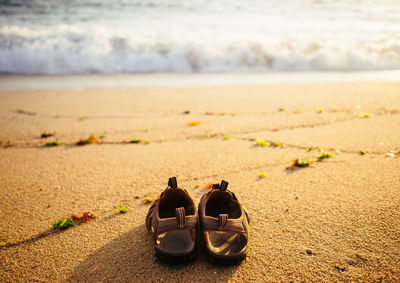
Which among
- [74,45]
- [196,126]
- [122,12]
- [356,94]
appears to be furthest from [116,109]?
[122,12]

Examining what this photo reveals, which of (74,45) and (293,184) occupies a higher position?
(74,45)

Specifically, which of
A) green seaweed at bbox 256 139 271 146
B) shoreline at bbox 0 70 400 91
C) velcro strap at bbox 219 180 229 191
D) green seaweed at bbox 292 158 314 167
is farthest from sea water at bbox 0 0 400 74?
velcro strap at bbox 219 180 229 191

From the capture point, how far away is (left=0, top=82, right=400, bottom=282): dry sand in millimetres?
1735

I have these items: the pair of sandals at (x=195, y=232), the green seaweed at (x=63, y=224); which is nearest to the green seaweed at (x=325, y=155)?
the pair of sandals at (x=195, y=232)

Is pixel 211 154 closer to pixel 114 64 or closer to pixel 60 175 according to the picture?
pixel 60 175

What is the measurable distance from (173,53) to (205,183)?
8147 mm

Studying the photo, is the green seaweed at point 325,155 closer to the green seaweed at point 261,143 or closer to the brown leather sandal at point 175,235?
the green seaweed at point 261,143

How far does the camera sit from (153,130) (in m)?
4.24

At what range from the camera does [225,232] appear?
70.7 inches

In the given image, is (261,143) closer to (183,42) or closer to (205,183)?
(205,183)

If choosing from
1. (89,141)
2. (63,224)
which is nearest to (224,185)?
(63,224)

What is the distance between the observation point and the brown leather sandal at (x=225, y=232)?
5.48 ft

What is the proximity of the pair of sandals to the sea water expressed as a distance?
26.4 feet

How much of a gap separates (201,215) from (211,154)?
5.10 ft
